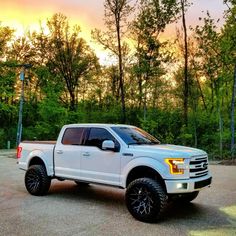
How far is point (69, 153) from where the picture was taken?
9.44 meters

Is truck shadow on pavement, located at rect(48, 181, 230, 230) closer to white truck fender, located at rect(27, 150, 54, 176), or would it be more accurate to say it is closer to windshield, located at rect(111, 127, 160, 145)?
white truck fender, located at rect(27, 150, 54, 176)

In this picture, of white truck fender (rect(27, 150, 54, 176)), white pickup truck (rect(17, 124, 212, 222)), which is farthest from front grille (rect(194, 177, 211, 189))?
white truck fender (rect(27, 150, 54, 176))

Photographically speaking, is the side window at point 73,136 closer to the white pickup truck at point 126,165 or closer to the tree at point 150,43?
the white pickup truck at point 126,165

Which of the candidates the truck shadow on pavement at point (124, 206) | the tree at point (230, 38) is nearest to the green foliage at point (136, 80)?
the tree at point (230, 38)

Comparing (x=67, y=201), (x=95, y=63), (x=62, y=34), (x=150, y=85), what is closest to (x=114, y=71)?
(x=95, y=63)

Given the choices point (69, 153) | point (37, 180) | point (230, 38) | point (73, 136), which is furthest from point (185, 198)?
point (230, 38)

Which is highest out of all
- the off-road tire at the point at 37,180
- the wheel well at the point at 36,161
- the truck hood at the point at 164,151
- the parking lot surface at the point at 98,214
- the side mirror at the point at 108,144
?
the side mirror at the point at 108,144

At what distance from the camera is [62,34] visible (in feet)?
146

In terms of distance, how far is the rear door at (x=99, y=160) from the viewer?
27.5 feet

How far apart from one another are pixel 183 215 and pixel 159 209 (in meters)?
0.99

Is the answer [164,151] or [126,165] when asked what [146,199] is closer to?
[126,165]

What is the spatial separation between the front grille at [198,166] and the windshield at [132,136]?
4.96 ft

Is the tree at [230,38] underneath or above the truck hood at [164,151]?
above

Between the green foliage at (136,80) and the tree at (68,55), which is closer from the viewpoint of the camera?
the green foliage at (136,80)
